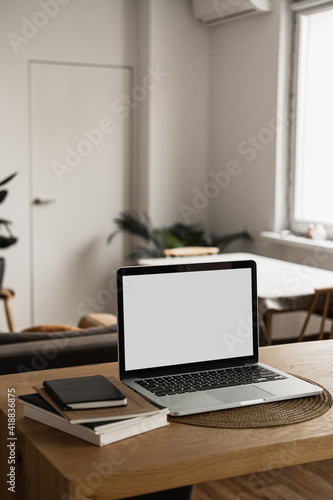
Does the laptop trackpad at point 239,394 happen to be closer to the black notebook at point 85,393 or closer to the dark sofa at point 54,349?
the black notebook at point 85,393

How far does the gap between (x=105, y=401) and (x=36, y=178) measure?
4.33 meters

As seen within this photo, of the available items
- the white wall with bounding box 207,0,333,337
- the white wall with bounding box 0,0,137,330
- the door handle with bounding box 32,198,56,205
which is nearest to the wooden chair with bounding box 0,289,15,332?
the white wall with bounding box 0,0,137,330

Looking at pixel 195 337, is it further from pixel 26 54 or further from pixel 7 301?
pixel 26 54

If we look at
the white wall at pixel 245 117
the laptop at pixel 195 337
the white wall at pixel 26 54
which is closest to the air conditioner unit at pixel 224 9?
the white wall at pixel 245 117

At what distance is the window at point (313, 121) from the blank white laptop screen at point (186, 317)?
3.30 m

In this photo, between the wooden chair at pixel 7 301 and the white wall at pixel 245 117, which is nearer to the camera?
the wooden chair at pixel 7 301

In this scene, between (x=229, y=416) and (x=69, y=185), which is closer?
(x=229, y=416)

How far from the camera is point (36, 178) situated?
5484mm

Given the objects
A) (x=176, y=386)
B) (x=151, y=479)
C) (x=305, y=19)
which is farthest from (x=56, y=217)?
(x=151, y=479)

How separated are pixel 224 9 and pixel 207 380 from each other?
4315mm

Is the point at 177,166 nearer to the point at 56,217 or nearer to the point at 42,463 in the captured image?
the point at 56,217

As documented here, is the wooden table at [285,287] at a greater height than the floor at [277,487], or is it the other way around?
the wooden table at [285,287]

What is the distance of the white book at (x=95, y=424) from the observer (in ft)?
4.20

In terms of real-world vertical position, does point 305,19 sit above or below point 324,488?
above
